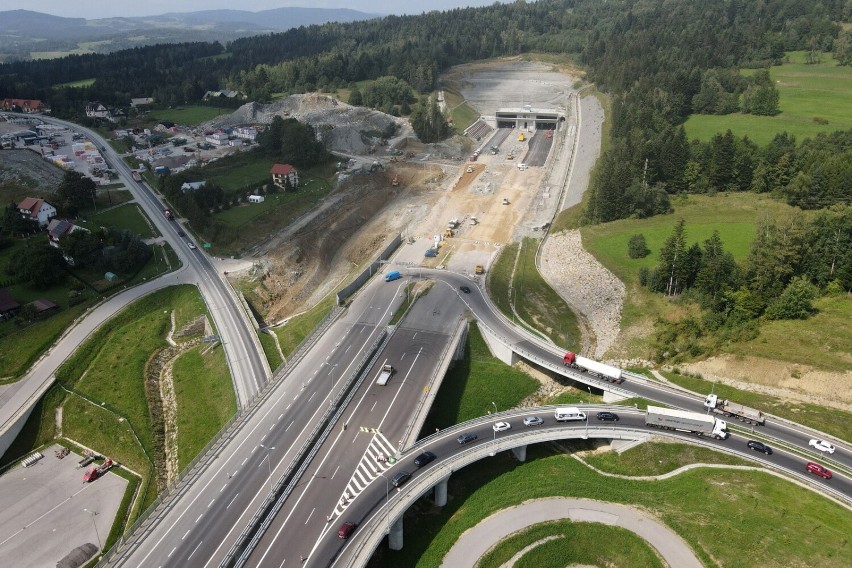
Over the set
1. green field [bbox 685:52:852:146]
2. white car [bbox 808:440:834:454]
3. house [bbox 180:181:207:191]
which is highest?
green field [bbox 685:52:852:146]

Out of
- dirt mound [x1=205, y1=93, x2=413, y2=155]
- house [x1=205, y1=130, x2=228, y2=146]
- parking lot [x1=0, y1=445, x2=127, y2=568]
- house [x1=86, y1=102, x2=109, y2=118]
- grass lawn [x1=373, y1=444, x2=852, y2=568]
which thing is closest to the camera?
grass lawn [x1=373, y1=444, x2=852, y2=568]

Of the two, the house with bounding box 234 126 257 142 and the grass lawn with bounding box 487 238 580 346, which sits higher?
the house with bounding box 234 126 257 142

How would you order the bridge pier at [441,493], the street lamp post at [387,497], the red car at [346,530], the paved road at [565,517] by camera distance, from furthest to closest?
1. the bridge pier at [441,493]
2. the paved road at [565,517]
3. the street lamp post at [387,497]
4. the red car at [346,530]

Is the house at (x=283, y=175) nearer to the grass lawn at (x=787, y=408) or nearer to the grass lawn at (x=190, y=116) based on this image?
the grass lawn at (x=190, y=116)

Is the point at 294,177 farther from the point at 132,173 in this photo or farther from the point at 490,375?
the point at 490,375

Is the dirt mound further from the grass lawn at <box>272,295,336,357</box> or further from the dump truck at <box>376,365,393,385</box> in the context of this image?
the dump truck at <box>376,365,393,385</box>

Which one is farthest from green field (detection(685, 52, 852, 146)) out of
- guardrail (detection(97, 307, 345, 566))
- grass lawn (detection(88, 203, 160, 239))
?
grass lawn (detection(88, 203, 160, 239))

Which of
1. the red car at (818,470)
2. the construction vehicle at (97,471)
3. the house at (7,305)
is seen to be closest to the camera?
the red car at (818,470)

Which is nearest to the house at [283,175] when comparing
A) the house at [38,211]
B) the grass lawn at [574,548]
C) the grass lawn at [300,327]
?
the house at [38,211]
